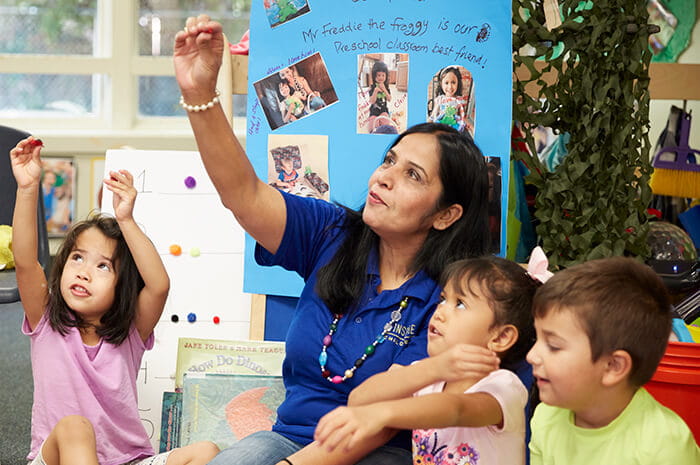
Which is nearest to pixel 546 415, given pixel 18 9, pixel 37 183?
pixel 37 183

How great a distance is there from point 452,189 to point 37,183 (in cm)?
92

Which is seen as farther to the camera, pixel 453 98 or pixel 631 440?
pixel 453 98

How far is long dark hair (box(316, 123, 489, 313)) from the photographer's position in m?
1.73

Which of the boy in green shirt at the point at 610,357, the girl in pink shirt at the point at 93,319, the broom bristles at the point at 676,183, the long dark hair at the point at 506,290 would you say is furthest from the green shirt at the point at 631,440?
the broom bristles at the point at 676,183

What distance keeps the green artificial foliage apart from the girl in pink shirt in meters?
1.00

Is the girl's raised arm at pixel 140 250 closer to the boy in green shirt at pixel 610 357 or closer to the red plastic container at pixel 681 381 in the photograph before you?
the boy in green shirt at pixel 610 357

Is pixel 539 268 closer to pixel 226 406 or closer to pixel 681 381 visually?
pixel 681 381

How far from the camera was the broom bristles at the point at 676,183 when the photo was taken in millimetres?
3307

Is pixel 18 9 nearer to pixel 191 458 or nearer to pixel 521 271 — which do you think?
pixel 191 458

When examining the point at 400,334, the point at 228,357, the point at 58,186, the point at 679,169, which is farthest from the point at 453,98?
the point at 58,186

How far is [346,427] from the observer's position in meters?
1.20

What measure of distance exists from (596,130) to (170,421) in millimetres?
1299

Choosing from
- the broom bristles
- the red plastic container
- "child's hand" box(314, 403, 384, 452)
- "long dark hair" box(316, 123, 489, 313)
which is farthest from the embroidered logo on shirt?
the broom bristles

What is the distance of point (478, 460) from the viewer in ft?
4.94
